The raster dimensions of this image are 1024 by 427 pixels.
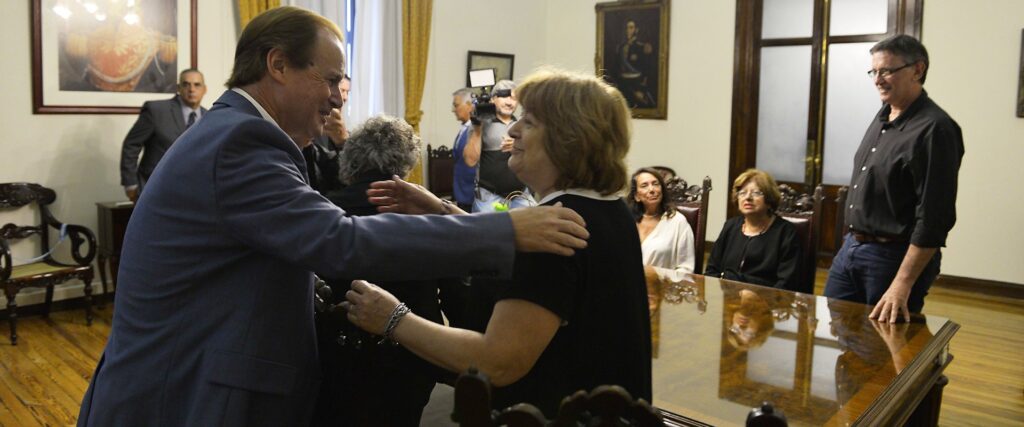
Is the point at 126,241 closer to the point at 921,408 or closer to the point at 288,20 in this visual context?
the point at 288,20

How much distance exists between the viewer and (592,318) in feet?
4.78

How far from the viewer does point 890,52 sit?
318 centimetres

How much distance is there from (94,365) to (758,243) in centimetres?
363

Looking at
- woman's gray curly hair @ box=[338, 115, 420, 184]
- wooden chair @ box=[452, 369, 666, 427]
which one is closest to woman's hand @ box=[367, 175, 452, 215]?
woman's gray curly hair @ box=[338, 115, 420, 184]

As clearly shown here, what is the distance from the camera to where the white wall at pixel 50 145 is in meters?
5.48

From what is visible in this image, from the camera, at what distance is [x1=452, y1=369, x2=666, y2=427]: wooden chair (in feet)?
3.12

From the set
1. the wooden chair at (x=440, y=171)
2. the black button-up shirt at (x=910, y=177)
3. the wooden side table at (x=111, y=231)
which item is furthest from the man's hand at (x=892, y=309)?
the wooden chair at (x=440, y=171)

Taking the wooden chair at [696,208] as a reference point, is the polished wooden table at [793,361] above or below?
below

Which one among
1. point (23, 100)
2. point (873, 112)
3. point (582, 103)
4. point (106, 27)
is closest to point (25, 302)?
point (23, 100)

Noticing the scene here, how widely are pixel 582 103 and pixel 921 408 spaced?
174 centimetres

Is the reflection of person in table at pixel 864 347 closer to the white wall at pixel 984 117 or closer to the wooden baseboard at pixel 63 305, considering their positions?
the white wall at pixel 984 117

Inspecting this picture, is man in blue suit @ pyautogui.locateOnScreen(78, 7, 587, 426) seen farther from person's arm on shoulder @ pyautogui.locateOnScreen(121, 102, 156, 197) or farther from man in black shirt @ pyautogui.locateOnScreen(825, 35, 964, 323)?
person's arm on shoulder @ pyautogui.locateOnScreen(121, 102, 156, 197)

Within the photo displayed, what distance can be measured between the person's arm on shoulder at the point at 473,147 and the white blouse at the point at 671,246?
1.60 meters

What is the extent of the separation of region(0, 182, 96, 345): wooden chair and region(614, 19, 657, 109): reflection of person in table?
5.43 meters
